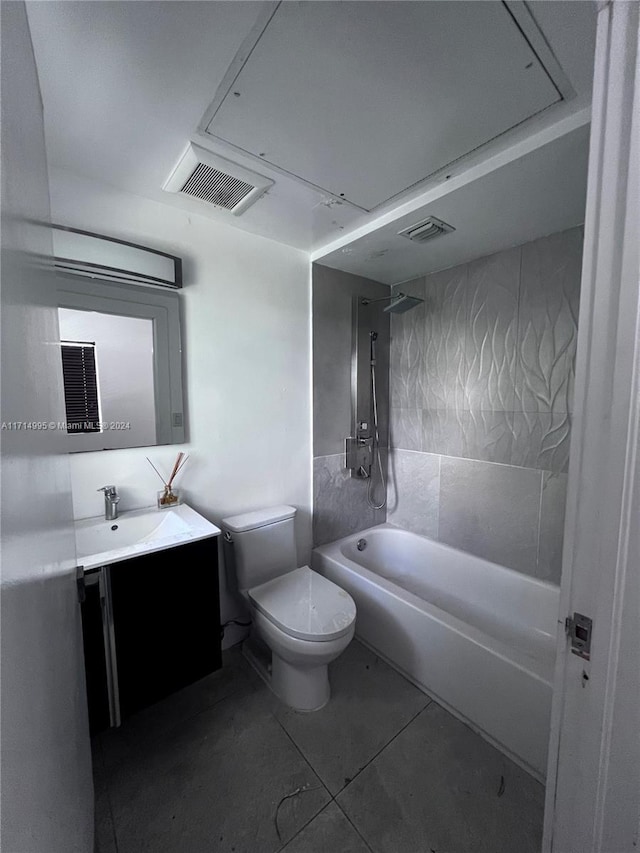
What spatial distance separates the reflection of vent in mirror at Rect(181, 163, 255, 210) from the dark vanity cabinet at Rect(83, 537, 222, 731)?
4.80ft

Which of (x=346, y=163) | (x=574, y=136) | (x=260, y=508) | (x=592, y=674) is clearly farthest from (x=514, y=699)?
(x=346, y=163)

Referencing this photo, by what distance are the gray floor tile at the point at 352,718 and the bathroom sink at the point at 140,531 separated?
947mm

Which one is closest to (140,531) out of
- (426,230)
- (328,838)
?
(328,838)

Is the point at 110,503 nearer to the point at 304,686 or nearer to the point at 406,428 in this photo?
the point at 304,686

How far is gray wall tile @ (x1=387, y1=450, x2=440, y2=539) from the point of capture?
7.62 ft

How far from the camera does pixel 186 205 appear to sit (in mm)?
1574

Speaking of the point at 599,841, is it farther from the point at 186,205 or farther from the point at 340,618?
the point at 186,205

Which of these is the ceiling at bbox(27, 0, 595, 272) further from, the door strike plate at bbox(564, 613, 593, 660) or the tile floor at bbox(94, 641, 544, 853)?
the tile floor at bbox(94, 641, 544, 853)

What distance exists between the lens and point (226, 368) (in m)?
1.79

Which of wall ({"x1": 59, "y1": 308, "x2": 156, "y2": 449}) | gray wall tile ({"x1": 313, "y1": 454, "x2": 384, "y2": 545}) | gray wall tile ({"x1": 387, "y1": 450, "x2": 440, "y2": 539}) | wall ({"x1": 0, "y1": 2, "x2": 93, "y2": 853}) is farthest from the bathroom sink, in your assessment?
gray wall tile ({"x1": 387, "y1": 450, "x2": 440, "y2": 539})

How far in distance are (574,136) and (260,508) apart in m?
2.04

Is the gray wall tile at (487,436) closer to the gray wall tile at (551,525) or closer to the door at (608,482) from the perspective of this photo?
the gray wall tile at (551,525)

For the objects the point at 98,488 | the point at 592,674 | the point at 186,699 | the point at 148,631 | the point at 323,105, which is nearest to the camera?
the point at 592,674

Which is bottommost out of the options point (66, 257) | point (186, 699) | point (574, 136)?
point (186, 699)
